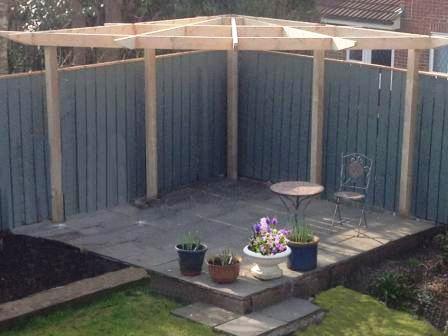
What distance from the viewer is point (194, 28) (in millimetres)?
11750

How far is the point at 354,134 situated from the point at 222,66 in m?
2.50

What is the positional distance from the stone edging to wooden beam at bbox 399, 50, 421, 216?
390 cm

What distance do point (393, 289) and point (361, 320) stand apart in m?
0.65

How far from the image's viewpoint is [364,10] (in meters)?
18.9

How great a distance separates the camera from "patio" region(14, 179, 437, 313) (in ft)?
31.7

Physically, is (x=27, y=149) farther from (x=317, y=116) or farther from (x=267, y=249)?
(x=317, y=116)

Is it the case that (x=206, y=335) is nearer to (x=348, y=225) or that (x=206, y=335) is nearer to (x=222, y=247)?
(x=222, y=247)

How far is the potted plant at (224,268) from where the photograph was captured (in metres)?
9.52

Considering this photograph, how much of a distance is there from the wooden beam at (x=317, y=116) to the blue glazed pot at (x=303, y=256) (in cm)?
291

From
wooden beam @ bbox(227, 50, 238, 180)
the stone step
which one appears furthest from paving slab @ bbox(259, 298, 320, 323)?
wooden beam @ bbox(227, 50, 238, 180)

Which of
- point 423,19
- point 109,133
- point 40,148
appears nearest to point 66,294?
point 40,148

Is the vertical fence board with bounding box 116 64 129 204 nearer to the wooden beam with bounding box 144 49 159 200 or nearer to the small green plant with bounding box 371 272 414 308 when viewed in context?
the wooden beam with bounding box 144 49 159 200

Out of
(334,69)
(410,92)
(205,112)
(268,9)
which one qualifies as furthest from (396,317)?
(268,9)

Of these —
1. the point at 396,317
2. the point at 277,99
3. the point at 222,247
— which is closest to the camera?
the point at 396,317
